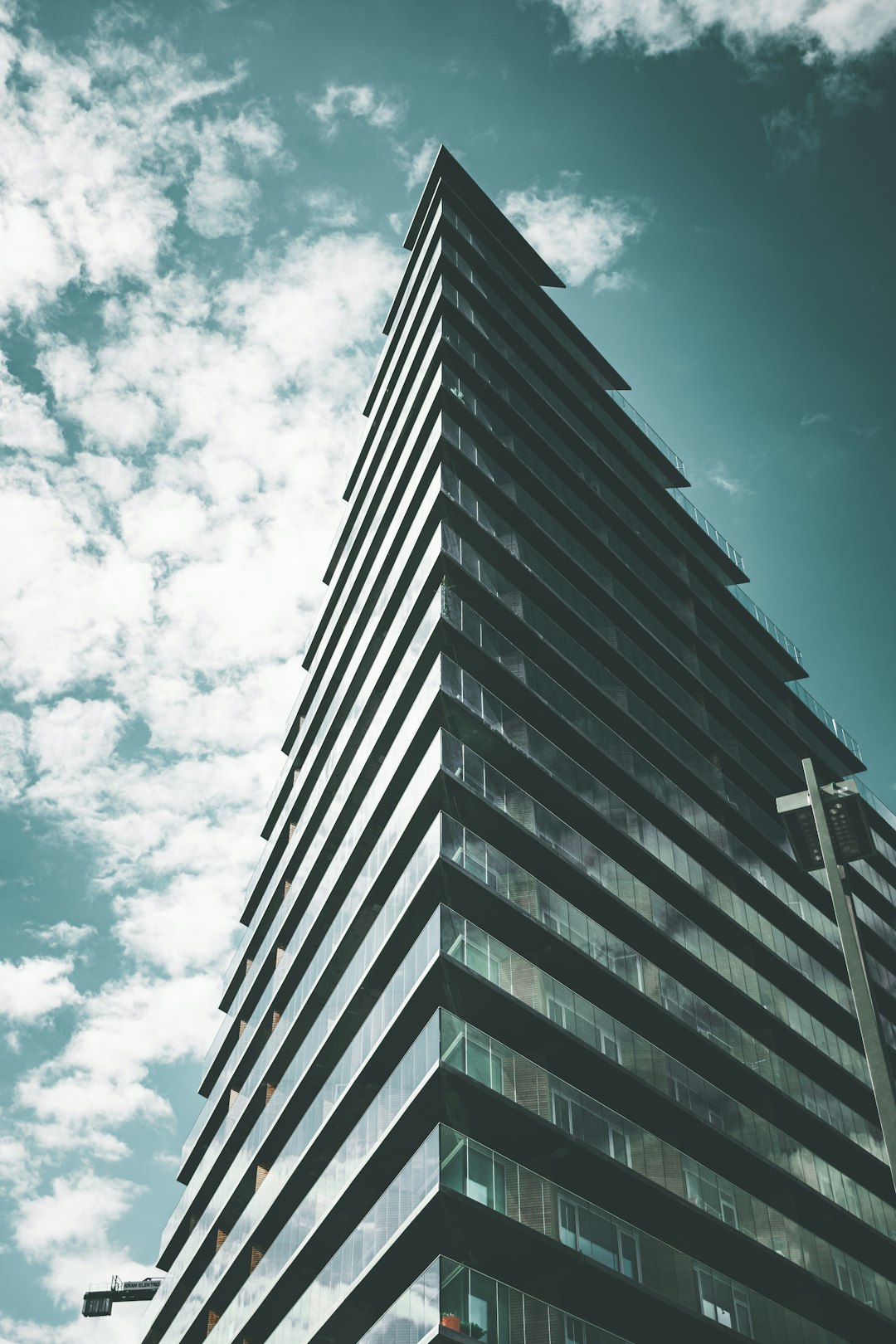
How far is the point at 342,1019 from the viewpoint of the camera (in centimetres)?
3047

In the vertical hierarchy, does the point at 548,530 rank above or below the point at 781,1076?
above

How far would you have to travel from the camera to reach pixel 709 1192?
89.8 ft

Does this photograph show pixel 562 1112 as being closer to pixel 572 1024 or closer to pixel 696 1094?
pixel 572 1024

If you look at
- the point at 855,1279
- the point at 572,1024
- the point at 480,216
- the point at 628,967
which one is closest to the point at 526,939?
the point at 572,1024

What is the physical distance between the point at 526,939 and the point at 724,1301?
29.6 ft

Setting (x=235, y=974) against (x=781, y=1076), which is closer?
(x=781, y=1076)

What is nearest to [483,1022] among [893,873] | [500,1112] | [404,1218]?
[500,1112]

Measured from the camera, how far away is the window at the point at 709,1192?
26812 millimetres

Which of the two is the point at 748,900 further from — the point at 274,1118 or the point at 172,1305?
the point at 172,1305

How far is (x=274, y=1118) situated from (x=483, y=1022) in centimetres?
1242

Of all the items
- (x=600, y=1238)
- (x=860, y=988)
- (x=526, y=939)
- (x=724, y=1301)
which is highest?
(x=526, y=939)

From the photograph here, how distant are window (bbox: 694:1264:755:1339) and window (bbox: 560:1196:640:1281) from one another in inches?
85.9

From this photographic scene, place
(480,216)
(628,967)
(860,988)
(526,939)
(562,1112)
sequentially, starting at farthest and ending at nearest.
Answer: (480,216)
(628,967)
(526,939)
(562,1112)
(860,988)

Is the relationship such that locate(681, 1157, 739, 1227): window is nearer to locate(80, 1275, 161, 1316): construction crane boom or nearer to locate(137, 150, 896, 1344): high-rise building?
locate(137, 150, 896, 1344): high-rise building
